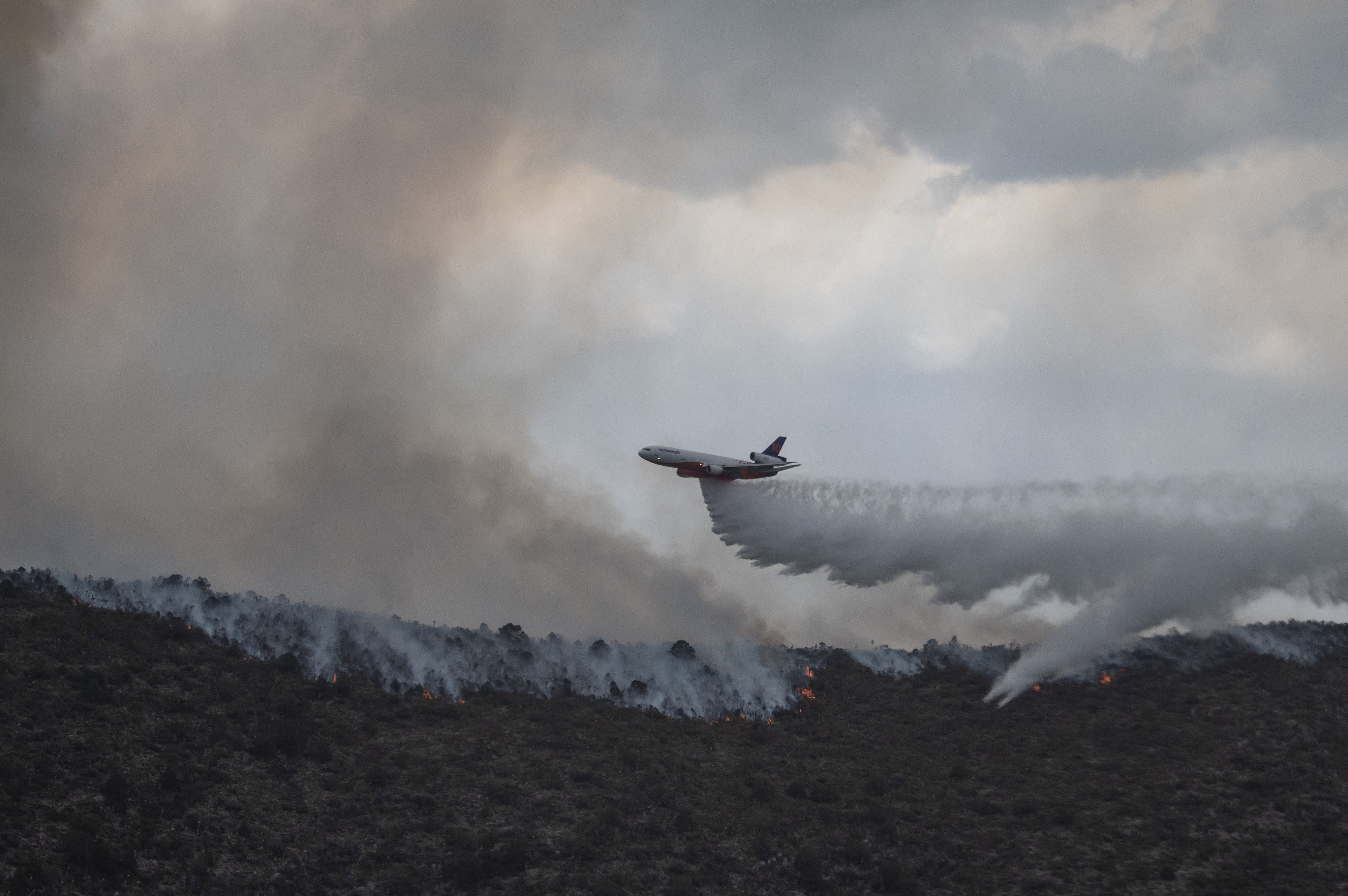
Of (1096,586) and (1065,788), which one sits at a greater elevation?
(1096,586)

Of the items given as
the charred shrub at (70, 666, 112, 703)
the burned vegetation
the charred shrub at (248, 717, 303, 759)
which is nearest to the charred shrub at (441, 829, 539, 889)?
the burned vegetation

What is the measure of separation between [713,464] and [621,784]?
32.8 meters

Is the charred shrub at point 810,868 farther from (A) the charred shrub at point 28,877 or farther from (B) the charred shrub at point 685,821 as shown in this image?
(A) the charred shrub at point 28,877

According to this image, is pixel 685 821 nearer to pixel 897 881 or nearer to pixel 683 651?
pixel 897 881

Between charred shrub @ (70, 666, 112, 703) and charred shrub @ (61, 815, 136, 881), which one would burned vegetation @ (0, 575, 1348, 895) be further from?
charred shrub @ (70, 666, 112, 703)

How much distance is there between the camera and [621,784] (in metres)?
88.8

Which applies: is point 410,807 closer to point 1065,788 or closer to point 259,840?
point 259,840

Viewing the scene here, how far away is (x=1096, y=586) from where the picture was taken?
361 ft

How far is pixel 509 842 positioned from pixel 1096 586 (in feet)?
206

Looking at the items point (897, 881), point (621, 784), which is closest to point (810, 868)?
point (897, 881)

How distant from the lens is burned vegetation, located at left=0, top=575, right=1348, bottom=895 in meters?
72.9

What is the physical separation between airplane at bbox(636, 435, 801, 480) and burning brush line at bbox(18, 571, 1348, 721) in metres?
22.4

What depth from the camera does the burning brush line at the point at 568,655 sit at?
108812 millimetres

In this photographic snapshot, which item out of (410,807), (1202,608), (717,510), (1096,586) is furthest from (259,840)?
(1202,608)
